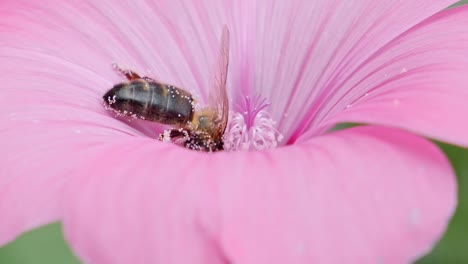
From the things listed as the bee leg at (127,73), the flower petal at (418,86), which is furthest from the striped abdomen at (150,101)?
the flower petal at (418,86)

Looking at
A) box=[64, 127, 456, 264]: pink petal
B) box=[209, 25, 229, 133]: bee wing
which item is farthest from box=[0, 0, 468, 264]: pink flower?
box=[209, 25, 229, 133]: bee wing

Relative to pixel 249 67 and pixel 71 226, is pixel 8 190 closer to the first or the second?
pixel 71 226

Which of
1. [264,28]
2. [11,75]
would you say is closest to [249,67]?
[264,28]

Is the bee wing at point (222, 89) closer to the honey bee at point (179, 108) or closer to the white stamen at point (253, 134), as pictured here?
the honey bee at point (179, 108)

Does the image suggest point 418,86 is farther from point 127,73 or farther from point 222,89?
point 127,73

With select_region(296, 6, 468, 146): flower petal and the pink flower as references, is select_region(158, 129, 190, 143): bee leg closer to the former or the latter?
the pink flower
